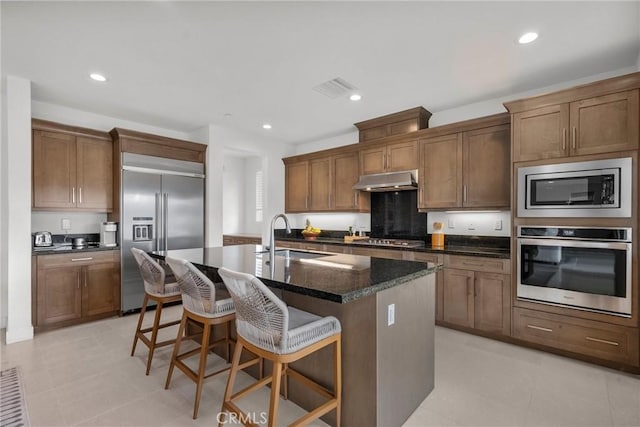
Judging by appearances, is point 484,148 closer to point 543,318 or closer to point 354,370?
point 543,318

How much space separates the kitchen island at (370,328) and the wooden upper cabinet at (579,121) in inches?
71.3

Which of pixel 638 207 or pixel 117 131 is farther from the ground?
pixel 117 131

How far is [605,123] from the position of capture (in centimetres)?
257

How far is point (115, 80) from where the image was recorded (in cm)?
315

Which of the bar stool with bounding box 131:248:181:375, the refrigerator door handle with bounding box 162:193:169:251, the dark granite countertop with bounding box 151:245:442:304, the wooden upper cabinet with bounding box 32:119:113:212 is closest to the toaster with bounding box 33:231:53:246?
the wooden upper cabinet with bounding box 32:119:113:212

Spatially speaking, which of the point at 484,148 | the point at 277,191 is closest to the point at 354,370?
the point at 484,148

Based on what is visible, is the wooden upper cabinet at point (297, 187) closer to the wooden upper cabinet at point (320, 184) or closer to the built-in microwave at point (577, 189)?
the wooden upper cabinet at point (320, 184)

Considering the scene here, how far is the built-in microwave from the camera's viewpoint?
2.49 meters

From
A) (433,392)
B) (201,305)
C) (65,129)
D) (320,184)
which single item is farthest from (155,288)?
(320,184)

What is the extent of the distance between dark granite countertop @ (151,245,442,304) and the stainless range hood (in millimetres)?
1904

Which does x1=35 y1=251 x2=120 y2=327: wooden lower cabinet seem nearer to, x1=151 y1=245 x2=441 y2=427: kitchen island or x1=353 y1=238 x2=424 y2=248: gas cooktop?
x1=151 y1=245 x2=441 y2=427: kitchen island

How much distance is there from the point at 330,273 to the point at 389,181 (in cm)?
262

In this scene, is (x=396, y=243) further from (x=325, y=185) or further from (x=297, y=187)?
(x=297, y=187)

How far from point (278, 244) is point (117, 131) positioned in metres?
2.85
